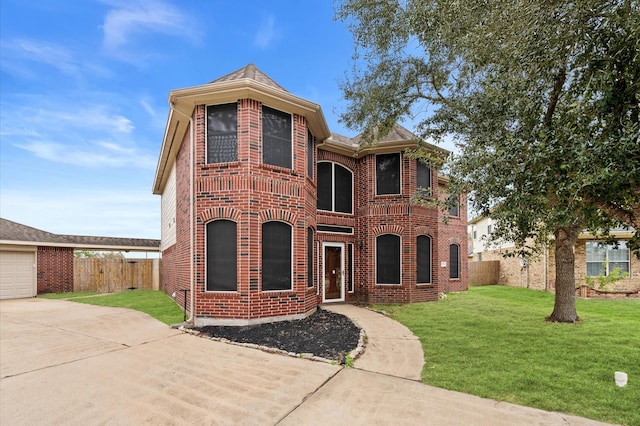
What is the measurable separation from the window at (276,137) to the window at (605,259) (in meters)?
17.1

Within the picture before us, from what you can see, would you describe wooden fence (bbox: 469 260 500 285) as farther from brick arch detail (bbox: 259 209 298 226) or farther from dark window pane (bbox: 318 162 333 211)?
brick arch detail (bbox: 259 209 298 226)

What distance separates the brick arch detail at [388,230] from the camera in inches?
476

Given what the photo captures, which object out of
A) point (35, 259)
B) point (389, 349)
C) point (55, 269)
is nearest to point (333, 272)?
point (389, 349)

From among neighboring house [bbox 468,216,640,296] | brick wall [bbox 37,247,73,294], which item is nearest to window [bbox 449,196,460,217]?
neighboring house [bbox 468,216,640,296]

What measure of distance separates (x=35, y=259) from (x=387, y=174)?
17262 mm

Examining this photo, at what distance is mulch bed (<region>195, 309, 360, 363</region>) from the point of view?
604 cm

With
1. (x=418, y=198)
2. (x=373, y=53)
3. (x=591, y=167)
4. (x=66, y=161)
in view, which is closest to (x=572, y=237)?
(x=418, y=198)

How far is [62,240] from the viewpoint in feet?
56.2

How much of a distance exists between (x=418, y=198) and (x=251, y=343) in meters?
5.63

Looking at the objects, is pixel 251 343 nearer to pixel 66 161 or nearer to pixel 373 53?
pixel 373 53

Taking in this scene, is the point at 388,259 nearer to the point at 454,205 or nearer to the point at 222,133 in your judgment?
A: the point at 454,205

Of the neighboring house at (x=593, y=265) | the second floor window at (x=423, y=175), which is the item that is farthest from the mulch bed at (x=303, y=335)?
the neighboring house at (x=593, y=265)

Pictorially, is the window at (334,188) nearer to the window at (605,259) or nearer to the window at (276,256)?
the window at (276,256)

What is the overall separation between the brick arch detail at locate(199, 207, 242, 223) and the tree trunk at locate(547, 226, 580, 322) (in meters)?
8.18
